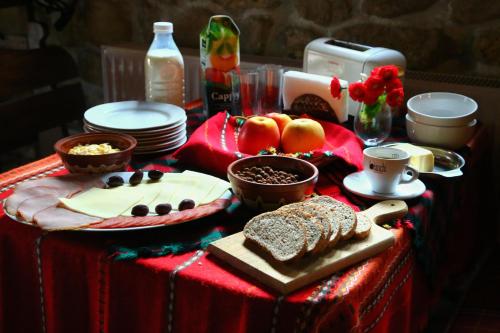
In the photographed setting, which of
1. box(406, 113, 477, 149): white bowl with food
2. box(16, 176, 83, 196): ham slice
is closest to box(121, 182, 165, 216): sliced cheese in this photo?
box(16, 176, 83, 196): ham slice

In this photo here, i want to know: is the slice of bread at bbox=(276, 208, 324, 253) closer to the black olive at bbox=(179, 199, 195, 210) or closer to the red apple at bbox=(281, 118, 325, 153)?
the black olive at bbox=(179, 199, 195, 210)

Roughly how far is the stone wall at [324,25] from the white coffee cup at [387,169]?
87cm

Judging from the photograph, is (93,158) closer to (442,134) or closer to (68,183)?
(68,183)

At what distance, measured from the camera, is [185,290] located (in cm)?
92

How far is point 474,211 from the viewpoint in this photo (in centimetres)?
163

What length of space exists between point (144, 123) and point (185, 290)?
25.7 inches

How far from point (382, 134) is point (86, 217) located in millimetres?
772

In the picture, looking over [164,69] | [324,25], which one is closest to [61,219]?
[164,69]

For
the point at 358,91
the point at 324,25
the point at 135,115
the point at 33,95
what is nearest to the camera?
the point at 358,91

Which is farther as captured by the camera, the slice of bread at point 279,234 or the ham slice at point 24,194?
the ham slice at point 24,194

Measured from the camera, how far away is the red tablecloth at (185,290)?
2.84ft

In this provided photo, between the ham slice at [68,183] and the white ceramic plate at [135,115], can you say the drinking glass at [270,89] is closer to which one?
the white ceramic plate at [135,115]

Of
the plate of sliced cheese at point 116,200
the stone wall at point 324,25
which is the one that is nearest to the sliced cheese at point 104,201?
the plate of sliced cheese at point 116,200

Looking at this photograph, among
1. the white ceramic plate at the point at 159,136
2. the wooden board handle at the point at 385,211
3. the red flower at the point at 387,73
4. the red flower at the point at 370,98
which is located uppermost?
the red flower at the point at 387,73
